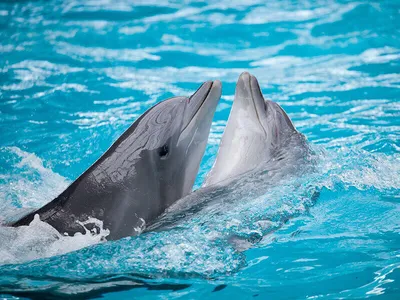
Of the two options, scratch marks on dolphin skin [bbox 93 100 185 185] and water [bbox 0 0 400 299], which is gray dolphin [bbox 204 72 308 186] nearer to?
water [bbox 0 0 400 299]

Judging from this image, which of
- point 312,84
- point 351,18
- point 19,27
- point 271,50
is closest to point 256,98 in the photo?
point 312,84

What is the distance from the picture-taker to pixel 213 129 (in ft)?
35.0

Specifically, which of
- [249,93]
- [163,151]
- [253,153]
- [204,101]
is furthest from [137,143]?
[249,93]

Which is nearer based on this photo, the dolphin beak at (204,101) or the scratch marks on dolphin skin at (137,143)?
the scratch marks on dolphin skin at (137,143)

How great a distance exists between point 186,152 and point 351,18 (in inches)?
413

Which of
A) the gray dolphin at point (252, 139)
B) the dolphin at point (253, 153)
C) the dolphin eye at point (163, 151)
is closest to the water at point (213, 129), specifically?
the dolphin at point (253, 153)

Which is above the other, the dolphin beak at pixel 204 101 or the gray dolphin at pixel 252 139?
the dolphin beak at pixel 204 101

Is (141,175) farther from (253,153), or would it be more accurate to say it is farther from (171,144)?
(253,153)

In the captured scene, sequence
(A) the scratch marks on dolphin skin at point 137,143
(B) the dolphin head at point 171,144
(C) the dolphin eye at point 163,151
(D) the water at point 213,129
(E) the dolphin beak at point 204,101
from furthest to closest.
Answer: (E) the dolphin beak at point 204,101
(C) the dolphin eye at point 163,151
(B) the dolphin head at point 171,144
(A) the scratch marks on dolphin skin at point 137,143
(D) the water at point 213,129

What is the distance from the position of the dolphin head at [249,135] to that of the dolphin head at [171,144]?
50 cm

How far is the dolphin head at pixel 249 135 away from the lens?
601cm

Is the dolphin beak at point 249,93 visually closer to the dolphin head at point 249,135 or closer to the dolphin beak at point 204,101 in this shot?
the dolphin head at point 249,135

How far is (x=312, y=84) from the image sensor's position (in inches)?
477

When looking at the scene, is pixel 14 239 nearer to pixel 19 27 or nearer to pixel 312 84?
pixel 312 84
